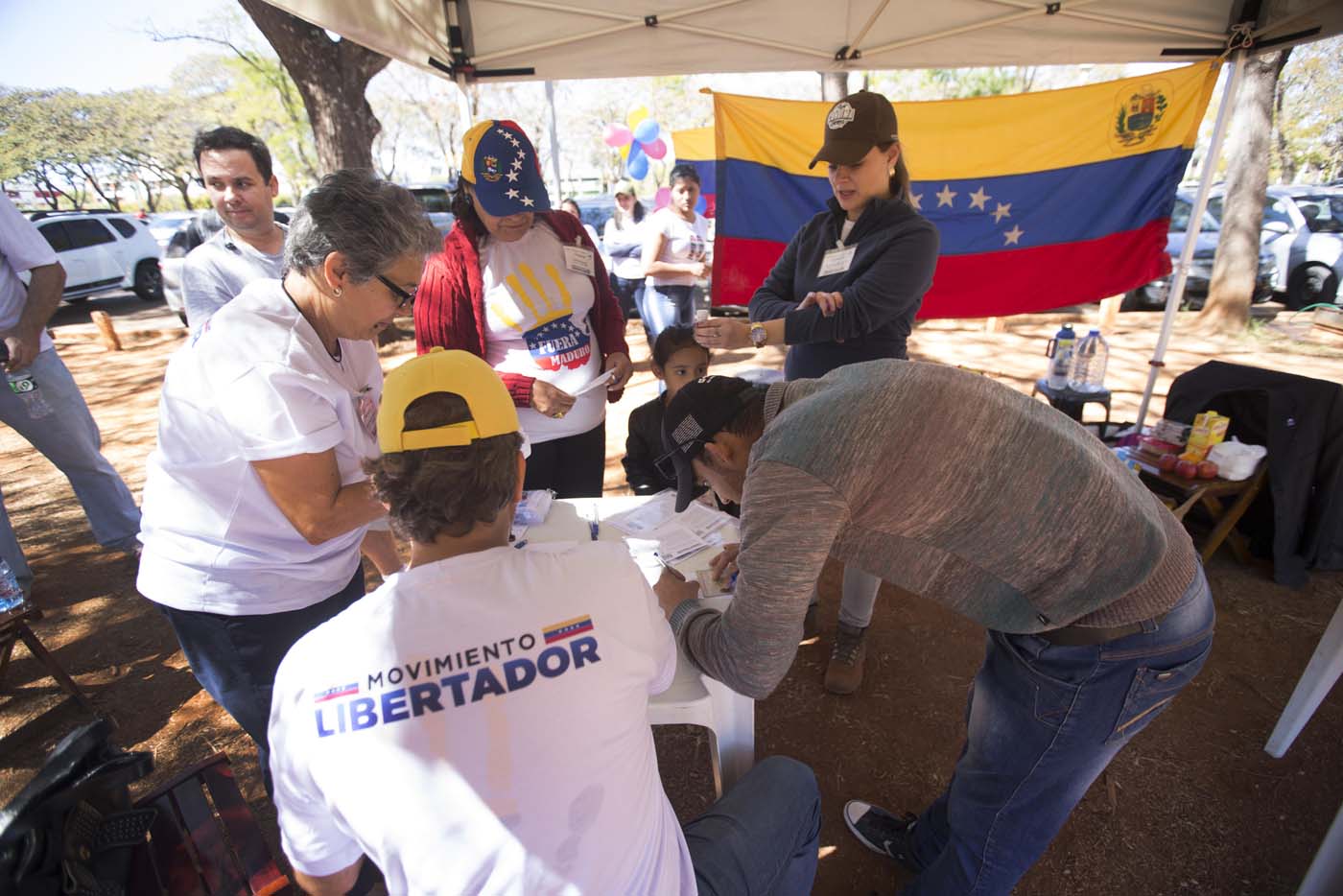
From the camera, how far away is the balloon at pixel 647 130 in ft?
27.6

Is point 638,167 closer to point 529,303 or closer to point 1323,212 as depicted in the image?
point 529,303

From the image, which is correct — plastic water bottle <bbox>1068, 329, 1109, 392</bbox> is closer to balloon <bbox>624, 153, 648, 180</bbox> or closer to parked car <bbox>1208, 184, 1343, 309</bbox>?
parked car <bbox>1208, 184, 1343, 309</bbox>

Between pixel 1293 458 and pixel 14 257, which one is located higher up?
pixel 14 257

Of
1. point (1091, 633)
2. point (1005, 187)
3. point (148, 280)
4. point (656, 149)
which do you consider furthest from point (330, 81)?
point (148, 280)

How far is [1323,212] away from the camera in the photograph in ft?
26.5

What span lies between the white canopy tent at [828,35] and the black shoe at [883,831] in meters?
3.20

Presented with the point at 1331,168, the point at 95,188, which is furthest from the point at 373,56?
the point at 95,188

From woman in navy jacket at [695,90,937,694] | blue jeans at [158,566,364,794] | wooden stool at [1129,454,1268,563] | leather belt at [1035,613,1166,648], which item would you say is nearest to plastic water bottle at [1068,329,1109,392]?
wooden stool at [1129,454,1268,563]

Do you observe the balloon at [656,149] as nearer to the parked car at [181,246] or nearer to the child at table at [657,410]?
the parked car at [181,246]

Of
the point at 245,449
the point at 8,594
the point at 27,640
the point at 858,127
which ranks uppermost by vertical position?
the point at 858,127

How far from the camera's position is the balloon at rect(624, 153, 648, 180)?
9.38 meters

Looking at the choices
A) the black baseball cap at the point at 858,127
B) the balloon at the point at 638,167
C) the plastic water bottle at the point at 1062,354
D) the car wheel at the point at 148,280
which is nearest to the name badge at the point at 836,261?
the black baseball cap at the point at 858,127

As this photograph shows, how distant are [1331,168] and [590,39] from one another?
28728 mm

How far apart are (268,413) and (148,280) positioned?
46.2ft
